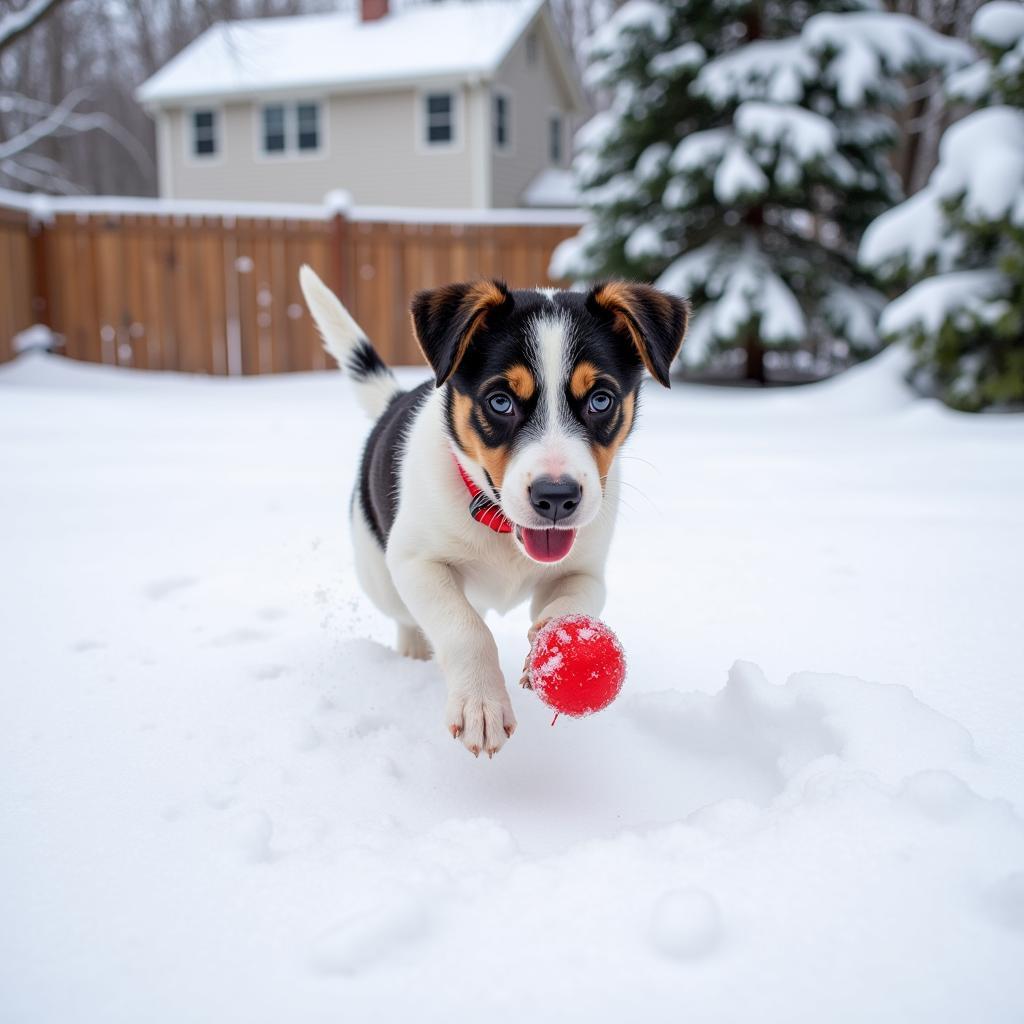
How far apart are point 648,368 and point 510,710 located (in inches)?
45.4

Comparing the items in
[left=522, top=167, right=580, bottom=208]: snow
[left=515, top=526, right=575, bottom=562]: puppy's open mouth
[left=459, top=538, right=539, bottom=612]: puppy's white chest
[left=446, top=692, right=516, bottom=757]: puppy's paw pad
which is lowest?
[left=446, top=692, right=516, bottom=757]: puppy's paw pad

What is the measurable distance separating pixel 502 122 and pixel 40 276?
1337cm

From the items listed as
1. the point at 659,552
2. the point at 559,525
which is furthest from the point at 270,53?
the point at 559,525

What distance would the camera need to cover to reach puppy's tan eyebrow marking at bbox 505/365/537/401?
2650mm

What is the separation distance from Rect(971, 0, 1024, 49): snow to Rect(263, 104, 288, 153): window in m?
18.6

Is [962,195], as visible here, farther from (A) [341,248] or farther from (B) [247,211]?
(B) [247,211]

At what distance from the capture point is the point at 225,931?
5.51 ft

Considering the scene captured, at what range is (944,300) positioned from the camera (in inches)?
351

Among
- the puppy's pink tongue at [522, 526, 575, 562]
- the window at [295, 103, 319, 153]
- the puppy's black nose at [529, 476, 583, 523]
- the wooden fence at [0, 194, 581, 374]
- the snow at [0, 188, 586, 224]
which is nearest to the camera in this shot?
the puppy's black nose at [529, 476, 583, 523]

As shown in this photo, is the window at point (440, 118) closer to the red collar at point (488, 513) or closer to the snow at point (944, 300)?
the snow at point (944, 300)

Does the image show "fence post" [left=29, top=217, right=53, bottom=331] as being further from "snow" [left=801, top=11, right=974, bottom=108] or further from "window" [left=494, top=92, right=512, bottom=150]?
"window" [left=494, top=92, right=512, bottom=150]

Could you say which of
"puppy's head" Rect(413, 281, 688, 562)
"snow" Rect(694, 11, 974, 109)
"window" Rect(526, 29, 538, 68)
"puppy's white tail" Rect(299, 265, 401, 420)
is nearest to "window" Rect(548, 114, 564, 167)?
"window" Rect(526, 29, 538, 68)

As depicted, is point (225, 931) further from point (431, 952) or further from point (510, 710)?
point (510, 710)

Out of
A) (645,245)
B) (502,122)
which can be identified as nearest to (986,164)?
(645,245)
